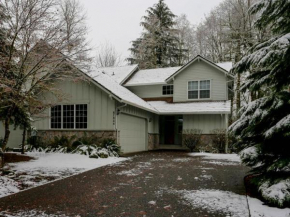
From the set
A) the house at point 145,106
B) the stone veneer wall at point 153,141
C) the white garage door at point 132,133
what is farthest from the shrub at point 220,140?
the white garage door at point 132,133

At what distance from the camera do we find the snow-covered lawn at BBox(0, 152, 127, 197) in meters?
6.34

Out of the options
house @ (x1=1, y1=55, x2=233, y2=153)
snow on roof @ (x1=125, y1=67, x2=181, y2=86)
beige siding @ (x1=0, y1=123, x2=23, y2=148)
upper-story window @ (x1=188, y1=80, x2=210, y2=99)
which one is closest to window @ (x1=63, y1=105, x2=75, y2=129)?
house @ (x1=1, y1=55, x2=233, y2=153)

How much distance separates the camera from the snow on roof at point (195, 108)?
14.9 m

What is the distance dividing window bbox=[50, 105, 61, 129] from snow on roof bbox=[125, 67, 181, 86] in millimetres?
6324

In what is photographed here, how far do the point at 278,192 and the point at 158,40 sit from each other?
25.9 meters

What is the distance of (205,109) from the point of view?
15297mm

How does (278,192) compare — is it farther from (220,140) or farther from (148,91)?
(148,91)

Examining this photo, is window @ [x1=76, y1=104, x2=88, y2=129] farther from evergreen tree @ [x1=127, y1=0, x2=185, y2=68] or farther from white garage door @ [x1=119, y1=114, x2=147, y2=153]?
evergreen tree @ [x1=127, y1=0, x2=185, y2=68]

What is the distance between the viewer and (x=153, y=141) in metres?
17.0

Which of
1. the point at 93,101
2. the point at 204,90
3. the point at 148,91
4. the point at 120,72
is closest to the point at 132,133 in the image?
the point at 93,101

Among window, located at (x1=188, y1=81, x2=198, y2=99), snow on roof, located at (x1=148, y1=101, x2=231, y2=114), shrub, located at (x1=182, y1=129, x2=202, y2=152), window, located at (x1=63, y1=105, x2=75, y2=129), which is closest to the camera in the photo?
window, located at (x1=63, y1=105, x2=75, y2=129)

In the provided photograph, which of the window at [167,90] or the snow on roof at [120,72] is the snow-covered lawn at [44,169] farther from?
the snow on roof at [120,72]

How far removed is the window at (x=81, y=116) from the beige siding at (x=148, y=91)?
6367mm

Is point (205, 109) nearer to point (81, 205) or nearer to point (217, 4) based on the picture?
point (81, 205)
